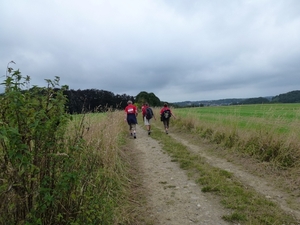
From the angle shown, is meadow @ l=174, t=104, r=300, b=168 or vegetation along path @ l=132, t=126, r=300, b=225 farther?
meadow @ l=174, t=104, r=300, b=168

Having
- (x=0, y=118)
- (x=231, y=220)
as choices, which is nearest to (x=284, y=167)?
(x=231, y=220)

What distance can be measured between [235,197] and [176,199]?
1114 mm

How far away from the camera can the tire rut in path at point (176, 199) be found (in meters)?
3.47

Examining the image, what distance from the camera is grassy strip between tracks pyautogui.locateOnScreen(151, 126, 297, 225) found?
131 inches

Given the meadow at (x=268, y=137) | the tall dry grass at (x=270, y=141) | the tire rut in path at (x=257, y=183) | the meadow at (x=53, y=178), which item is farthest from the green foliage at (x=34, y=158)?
the meadow at (x=268, y=137)

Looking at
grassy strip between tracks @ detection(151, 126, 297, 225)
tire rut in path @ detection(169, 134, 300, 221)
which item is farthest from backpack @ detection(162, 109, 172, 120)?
grassy strip between tracks @ detection(151, 126, 297, 225)

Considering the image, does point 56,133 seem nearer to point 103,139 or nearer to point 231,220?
point 231,220

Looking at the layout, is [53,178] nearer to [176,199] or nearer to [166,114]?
[176,199]

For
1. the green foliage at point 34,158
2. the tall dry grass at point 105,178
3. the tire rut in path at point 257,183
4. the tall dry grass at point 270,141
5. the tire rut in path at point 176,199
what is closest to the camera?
the green foliage at point 34,158

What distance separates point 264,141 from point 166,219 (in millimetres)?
4506

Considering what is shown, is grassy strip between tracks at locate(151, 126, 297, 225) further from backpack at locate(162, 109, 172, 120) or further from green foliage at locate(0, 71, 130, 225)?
backpack at locate(162, 109, 172, 120)

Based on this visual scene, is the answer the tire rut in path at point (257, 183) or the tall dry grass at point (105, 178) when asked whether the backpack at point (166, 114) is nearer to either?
the tire rut in path at point (257, 183)

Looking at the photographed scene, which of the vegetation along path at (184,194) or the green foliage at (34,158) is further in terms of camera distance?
the vegetation along path at (184,194)

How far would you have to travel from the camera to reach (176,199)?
416cm
